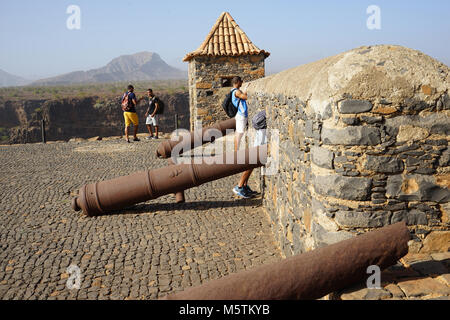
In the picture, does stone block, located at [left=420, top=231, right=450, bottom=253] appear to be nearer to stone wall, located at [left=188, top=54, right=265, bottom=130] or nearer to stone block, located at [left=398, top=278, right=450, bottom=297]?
stone block, located at [left=398, top=278, right=450, bottom=297]

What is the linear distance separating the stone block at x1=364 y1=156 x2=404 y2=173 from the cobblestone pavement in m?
1.94

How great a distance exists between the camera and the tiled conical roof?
1228cm

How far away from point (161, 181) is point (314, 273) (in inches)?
138

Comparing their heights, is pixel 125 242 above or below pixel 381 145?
below

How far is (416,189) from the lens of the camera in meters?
2.77

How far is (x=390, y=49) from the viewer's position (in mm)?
2797

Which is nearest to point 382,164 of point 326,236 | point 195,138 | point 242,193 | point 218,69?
point 326,236

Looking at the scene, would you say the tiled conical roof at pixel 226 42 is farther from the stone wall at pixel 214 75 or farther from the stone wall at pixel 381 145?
the stone wall at pixel 381 145

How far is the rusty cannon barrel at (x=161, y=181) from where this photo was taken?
17.4 feet

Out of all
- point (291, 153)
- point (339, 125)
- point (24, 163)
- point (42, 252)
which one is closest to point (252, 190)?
point (291, 153)

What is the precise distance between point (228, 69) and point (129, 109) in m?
3.50

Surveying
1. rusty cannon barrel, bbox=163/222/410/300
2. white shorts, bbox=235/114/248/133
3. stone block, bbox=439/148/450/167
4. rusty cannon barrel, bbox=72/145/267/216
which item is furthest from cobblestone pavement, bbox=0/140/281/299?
stone block, bbox=439/148/450/167

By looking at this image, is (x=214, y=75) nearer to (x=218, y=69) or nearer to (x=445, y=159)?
(x=218, y=69)
